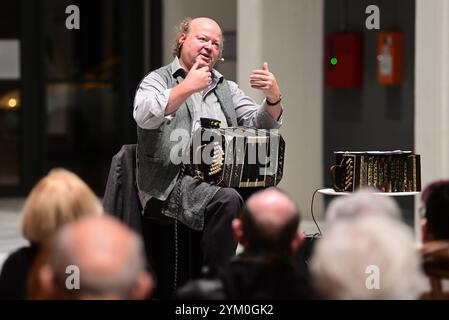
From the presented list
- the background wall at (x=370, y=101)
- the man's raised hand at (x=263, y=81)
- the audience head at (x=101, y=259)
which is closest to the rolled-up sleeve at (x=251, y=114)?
the man's raised hand at (x=263, y=81)

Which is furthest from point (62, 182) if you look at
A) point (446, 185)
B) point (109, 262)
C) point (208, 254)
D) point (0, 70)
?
point (0, 70)

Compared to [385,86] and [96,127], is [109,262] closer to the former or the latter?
[385,86]

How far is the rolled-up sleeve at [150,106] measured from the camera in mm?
5102

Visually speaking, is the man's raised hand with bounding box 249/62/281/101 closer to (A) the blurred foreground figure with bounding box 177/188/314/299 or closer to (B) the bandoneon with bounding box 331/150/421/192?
(B) the bandoneon with bounding box 331/150/421/192

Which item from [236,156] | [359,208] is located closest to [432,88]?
[236,156]

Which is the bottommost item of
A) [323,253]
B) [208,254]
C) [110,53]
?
[208,254]

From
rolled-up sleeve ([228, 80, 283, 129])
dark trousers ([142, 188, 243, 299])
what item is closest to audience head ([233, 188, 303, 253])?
dark trousers ([142, 188, 243, 299])

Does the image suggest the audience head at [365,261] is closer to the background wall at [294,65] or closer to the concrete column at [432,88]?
the concrete column at [432,88]

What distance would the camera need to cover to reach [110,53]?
39.5ft

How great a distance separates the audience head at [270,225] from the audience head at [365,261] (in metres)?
0.32

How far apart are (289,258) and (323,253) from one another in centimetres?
39

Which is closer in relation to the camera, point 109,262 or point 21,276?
point 109,262

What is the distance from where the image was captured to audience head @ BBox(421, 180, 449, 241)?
136 inches

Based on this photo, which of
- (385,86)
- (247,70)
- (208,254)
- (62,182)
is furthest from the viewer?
(385,86)
